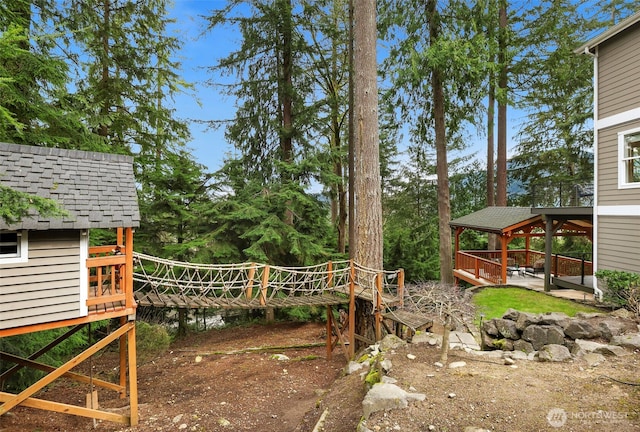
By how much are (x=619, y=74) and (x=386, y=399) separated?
990 centimetres

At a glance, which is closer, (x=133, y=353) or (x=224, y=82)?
(x=133, y=353)

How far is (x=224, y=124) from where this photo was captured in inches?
537

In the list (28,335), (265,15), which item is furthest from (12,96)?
(265,15)

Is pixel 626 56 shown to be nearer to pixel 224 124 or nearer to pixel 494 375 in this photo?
pixel 494 375

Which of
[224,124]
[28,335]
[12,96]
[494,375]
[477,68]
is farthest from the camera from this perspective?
[224,124]

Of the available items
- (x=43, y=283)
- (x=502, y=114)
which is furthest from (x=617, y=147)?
(x=43, y=283)

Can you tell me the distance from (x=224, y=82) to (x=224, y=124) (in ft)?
5.05

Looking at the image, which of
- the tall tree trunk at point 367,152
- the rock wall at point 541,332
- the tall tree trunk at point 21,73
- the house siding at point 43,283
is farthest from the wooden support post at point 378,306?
the tall tree trunk at point 21,73

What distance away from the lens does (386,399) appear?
12.0 ft

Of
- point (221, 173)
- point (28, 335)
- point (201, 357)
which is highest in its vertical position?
point (221, 173)

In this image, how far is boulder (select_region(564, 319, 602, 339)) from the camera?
5508 millimetres

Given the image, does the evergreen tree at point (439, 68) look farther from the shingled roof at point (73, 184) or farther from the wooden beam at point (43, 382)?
the wooden beam at point (43, 382)

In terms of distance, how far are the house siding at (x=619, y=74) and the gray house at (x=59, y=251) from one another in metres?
Answer: 10.9

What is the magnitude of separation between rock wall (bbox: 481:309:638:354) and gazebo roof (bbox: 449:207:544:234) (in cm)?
529
